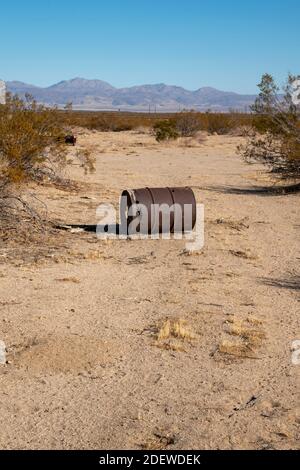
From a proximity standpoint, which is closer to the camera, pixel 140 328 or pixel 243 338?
pixel 243 338

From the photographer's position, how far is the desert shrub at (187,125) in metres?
45.3

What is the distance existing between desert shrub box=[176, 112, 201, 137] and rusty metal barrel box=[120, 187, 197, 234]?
3329 cm

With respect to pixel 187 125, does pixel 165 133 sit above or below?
below

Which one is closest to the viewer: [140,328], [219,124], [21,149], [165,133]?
[140,328]

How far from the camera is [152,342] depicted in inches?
271

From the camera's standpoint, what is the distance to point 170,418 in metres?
5.27

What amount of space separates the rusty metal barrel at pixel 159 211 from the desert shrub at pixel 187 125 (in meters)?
33.3

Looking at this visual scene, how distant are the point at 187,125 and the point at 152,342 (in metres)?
40.2

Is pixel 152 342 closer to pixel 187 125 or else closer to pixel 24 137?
pixel 24 137

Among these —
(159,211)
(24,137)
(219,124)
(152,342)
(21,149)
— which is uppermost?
(219,124)

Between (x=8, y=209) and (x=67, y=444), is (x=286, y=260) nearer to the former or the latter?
(x=8, y=209)

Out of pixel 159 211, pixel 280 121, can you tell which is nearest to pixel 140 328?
pixel 159 211
